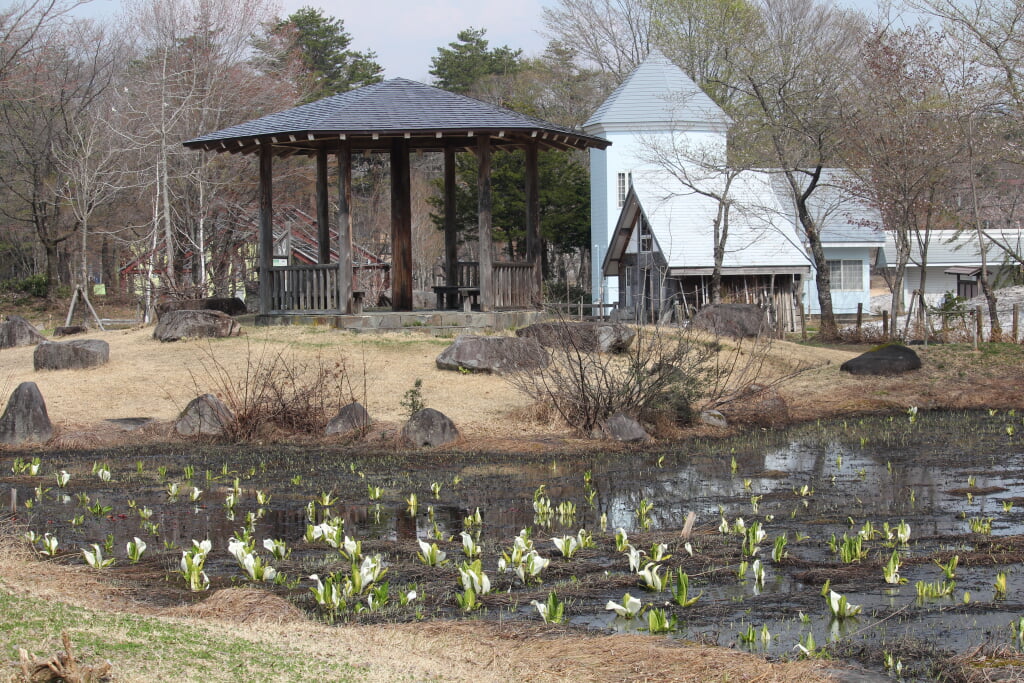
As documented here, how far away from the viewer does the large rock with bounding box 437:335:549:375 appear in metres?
16.8

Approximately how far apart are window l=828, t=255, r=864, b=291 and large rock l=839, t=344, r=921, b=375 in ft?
81.0

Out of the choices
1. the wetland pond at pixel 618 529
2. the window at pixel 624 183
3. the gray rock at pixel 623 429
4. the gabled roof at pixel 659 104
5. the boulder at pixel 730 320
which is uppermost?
the gabled roof at pixel 659 104

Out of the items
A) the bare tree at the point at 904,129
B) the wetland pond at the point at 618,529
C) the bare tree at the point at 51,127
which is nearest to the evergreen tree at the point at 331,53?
the bare tree at the point at 51,127

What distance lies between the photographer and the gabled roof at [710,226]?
34.9 m

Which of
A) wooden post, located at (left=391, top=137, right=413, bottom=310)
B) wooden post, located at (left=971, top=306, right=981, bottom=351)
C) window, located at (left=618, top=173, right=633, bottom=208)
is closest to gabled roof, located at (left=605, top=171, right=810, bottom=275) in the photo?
A: window, located at (left=618, top=173, right=633, bottom=208)

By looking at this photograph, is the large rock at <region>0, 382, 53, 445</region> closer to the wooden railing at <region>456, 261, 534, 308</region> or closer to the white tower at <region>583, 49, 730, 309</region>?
the wooden railing at <region>456, 261, 534, 308</region>

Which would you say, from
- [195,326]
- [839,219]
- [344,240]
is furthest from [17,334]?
[839,219]

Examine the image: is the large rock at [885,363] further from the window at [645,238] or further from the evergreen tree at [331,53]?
the evergreen tree at [331,53]

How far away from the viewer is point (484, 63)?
55312mm

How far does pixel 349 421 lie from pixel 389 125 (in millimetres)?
7583

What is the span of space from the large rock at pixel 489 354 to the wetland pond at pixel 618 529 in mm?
3567

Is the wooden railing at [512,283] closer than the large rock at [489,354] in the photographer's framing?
No

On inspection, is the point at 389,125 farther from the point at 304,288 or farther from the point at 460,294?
the point at 460,294

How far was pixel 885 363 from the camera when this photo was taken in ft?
61.9
